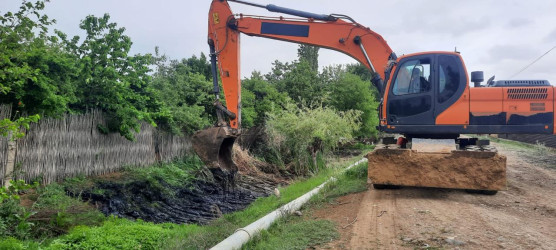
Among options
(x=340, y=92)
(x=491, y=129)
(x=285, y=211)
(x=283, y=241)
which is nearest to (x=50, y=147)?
(x=285, y=211)

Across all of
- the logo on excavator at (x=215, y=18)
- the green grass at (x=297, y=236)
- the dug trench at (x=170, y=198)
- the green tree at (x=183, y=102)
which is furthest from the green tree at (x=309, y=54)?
the green grass at (x=297, y=236)

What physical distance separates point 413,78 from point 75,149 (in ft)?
25.9

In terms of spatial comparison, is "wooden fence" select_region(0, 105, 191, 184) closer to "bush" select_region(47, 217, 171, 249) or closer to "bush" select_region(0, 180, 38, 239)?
"bush" select_region(0, 180, 38, 239)

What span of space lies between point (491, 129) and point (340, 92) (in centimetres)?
1990

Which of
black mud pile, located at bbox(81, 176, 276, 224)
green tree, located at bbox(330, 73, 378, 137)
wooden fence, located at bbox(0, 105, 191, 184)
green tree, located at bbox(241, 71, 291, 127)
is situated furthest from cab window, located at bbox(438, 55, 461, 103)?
green tree, located at bbox(330, 73, 378, 137)

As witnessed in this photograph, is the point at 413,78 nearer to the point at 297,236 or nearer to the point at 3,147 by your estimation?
the point at 297,236

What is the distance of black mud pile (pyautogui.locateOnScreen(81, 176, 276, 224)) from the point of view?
9070 mm

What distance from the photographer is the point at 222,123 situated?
31.5 feet

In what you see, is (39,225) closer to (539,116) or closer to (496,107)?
(496,107)

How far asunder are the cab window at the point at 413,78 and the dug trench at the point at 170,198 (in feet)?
15.3

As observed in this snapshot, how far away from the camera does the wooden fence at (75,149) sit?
28.4ft

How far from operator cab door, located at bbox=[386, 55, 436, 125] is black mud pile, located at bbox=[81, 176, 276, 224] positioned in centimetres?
473

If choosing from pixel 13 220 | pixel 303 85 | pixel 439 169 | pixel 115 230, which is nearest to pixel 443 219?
pixel 439 169

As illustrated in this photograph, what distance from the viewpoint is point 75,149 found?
10.1m
